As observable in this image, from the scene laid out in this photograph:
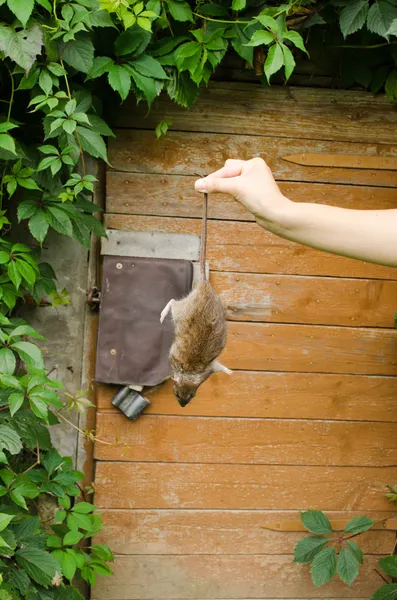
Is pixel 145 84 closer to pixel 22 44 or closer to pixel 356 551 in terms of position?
pixel 22 44

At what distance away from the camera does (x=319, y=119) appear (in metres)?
3.95

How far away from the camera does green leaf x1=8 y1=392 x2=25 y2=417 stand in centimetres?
283

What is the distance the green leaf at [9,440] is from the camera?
2.98 m

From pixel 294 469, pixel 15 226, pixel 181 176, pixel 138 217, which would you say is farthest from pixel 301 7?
pixel 294 469

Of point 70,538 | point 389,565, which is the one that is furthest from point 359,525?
point 70,538

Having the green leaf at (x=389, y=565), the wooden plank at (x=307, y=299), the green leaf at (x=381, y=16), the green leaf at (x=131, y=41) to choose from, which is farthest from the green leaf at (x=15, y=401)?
the green leaf at (x=381, y=16)

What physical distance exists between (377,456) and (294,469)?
1.52ft

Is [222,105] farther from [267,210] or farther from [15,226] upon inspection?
[267,210]

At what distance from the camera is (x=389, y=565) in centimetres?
377

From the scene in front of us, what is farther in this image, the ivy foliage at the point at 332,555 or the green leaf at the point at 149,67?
the ivy foliage at the point at 332,555

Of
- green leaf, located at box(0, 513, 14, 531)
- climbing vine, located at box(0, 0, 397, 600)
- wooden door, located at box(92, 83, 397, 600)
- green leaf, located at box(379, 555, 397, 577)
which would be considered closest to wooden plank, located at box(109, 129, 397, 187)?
wooden door, located at box(92, 83, 397, 600)

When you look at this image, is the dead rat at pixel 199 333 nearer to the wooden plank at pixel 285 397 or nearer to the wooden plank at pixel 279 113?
the wooden plank at pixel 285 397

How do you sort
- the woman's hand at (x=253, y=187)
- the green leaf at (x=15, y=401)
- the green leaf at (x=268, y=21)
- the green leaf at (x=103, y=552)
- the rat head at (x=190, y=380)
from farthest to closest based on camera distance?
1. the green leaf at (x=103, y=552)
2. the green leaf at (x=268, y=21)
3. the green leaf at (x=15, y=401)
4. the rat head at (x=190, y=380)
5. the woman's hand at (x=253, y=187)

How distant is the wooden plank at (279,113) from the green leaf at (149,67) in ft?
1.36
